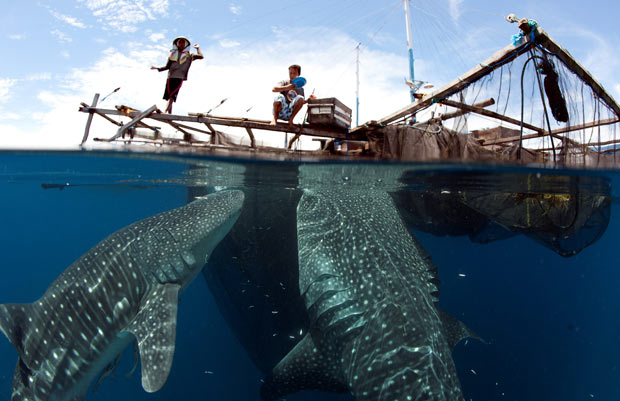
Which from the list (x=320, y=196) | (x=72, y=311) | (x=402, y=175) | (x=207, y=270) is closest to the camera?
(x=72, y=311)

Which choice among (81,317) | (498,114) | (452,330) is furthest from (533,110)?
(81,317)

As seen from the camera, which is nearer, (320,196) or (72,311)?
(72,311)

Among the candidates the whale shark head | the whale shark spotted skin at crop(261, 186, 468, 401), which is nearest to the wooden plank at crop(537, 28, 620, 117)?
the whale shark spotted skin at crop(261, 186, 468, 401)

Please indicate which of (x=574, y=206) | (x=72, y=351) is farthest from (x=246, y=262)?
(x=574, y=206)

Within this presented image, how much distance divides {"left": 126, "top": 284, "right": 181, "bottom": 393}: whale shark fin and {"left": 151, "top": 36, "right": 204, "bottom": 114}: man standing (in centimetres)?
627

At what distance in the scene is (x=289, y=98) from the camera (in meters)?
8.45

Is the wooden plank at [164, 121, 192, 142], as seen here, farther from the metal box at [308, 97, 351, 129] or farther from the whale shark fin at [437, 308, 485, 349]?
the whale shark fin at [437, 308, 485, 349]

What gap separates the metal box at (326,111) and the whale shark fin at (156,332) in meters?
5.32

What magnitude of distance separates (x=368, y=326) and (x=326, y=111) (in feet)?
18.1

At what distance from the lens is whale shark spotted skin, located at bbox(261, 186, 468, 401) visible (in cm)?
349

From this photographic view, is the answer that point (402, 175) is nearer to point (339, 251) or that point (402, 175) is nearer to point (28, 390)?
point (339, 251)

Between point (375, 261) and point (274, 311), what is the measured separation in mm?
3060

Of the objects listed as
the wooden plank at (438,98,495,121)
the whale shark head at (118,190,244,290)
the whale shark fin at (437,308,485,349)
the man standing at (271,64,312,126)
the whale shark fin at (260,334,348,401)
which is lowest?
the whale shark fin at (260,334,348,401)

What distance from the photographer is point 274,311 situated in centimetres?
657
